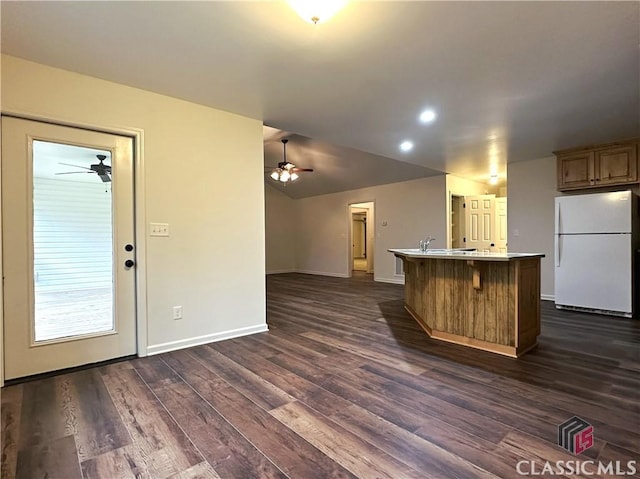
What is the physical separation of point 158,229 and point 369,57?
7.46ft

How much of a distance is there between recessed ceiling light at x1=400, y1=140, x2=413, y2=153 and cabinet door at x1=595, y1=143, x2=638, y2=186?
2.52 m

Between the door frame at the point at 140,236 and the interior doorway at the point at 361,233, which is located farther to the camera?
the interior doorway at the point at 361,233

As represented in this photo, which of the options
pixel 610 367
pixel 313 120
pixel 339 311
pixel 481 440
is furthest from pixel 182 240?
pixel 610 367

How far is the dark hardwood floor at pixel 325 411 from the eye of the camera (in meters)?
1.54

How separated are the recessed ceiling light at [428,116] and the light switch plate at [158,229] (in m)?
2.80

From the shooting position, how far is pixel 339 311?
477 centimetres

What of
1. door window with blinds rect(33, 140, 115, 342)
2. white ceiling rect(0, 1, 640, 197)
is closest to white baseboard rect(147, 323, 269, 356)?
door window with blinds rect(33, 140, 115, 342)

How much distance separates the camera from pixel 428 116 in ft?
11.8

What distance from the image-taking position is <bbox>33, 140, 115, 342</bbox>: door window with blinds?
257 cm

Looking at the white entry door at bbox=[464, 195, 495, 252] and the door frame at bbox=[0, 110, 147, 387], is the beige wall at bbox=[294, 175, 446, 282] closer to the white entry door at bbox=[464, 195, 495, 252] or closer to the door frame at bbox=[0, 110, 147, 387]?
the white entry door at bbox=[464, 195, 495, 252]

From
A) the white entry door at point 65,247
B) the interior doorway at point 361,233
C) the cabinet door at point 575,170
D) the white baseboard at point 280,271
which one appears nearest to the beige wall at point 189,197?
the white entry door at point 65,247

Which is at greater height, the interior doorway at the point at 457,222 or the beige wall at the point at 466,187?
the beige wall at the point at 466,187

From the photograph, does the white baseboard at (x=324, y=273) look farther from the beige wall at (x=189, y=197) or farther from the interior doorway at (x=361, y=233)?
the beige wall at (x=189, y=197)

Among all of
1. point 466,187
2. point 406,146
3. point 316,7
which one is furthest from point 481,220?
point 316,7
